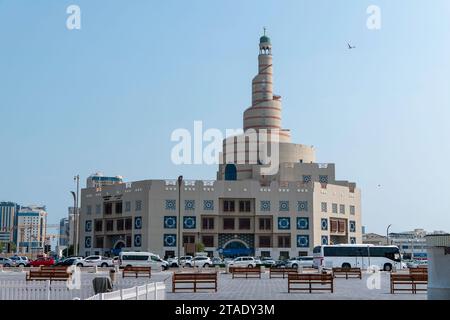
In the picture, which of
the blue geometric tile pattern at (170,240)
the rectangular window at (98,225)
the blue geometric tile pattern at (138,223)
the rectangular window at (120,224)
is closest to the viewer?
the blue geometric tile pattern at (170,240)

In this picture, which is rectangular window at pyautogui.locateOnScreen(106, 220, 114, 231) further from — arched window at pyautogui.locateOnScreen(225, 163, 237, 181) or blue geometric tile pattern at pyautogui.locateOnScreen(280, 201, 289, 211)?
blue geometric tile pattern at pyautogui.locateOnScreen(280, 201, 289, 211)

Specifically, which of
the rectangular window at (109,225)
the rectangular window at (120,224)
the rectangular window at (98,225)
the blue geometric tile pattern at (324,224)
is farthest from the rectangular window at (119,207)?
the blue geometric tile pattern at (324,224)

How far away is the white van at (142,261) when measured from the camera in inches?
2029

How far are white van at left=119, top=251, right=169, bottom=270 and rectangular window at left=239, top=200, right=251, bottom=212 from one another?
30639 mm

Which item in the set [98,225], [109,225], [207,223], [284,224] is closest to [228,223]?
[207,223]

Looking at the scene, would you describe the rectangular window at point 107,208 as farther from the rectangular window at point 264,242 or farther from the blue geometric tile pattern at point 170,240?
the rectangular window at point 264,242

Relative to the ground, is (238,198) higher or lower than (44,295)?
higher

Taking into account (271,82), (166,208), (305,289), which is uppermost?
(271,82)

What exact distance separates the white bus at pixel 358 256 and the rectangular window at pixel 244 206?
2870 centimetres
